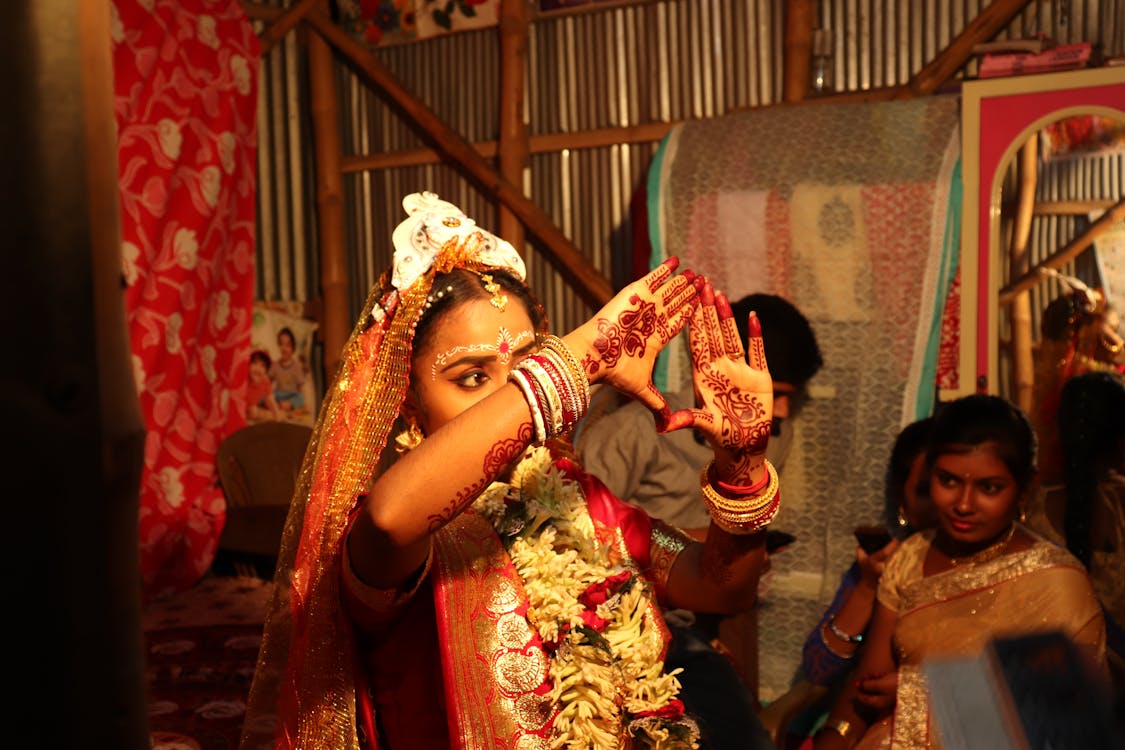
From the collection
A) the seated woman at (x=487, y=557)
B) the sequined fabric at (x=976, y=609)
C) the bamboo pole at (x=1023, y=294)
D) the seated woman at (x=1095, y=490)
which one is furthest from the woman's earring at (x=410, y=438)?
the bamboo pole at (x=1023, y=294)

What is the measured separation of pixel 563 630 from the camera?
188 centimetres

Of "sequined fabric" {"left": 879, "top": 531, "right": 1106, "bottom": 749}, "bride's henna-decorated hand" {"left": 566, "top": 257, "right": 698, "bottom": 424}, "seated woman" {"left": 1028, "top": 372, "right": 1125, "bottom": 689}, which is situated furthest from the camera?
"seated woman" {"left": 1028, "top": 372, "right": 1125, "bottom": 689}

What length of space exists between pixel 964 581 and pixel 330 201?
4415 mm

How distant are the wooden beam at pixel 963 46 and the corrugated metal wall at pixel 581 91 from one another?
11cm

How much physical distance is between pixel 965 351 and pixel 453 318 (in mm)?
3103

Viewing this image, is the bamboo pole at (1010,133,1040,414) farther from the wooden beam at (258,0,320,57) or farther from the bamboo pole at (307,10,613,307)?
the wooden beam at (258,0,320,57)

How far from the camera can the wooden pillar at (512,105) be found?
580 cm

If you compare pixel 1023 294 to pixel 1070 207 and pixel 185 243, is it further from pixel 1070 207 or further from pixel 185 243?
pixel 185 243

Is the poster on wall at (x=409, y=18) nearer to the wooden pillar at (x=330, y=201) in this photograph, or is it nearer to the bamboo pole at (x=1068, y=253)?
the wooden pillar at (x=330, y=201)

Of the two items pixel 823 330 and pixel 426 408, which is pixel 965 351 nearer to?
pixel 823 330

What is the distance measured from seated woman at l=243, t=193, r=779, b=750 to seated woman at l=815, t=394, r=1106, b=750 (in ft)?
3.95

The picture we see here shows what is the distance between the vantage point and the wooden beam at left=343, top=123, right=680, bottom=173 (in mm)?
5586

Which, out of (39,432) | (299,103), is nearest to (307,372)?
(299,103)

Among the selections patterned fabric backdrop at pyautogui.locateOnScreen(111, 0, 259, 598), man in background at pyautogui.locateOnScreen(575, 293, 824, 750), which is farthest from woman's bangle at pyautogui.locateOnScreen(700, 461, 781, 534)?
patterned fabric backdrop at pyautogui.locateOnScreen(111, 0, 259, 598)
